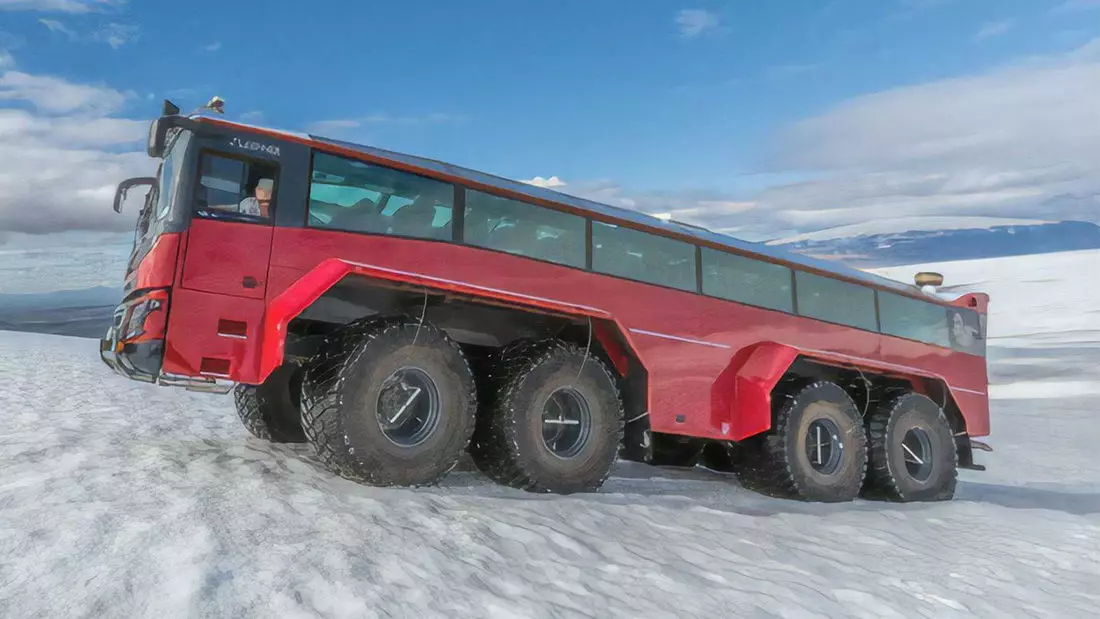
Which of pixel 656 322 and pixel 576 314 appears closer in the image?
pixel 576 314

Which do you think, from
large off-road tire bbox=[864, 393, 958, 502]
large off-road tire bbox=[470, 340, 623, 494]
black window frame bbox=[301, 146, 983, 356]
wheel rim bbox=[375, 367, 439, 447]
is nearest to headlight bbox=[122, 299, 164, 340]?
black window frame bbox=[301, 146, 983, 356]

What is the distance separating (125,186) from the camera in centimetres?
630

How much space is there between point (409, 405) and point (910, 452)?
6817 millimetres

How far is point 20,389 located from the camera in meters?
7.77

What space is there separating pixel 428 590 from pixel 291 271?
2.54 metres

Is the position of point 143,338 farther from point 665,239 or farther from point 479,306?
point 665,239

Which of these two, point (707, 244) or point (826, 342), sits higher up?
point (707, 244)

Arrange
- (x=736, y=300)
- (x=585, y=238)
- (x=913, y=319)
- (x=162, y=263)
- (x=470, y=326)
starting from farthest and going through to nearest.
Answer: (x=913, y=319) → (x=736, y=300) → (x=585, y=238) → (x=470, y=326) → (x=162, y=263)

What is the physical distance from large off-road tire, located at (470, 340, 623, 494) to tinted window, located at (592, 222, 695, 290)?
3.26 ft

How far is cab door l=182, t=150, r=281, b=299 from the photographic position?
Answer: 4.57 meters

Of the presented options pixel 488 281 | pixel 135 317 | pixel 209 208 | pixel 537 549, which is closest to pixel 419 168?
pixel 488 281

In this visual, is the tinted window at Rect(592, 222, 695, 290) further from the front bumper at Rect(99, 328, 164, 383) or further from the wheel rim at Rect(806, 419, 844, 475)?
the front bumper at Rect(99, 328, 164, 383)

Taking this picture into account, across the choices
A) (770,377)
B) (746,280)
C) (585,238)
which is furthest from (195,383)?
(746,280)

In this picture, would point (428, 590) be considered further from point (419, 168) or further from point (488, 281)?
point (419, 168)
